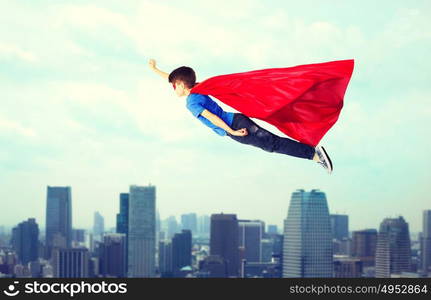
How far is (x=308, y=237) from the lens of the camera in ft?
412

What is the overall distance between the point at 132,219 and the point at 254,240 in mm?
23522

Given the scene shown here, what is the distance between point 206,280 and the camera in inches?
396

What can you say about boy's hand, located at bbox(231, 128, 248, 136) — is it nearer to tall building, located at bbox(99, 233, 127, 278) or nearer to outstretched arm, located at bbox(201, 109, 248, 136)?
outstretched arm, located at bbox(201, 109, 248, 136)

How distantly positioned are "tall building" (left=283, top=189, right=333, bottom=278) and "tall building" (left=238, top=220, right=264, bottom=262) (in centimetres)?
489

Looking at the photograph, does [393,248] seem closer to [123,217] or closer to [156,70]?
[123,217]

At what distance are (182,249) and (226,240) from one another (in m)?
16.0

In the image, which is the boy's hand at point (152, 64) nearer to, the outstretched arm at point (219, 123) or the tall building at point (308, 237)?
the outstretched arm at point (219, 123)

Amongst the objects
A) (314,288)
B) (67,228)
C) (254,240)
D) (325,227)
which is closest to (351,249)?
(325,227)

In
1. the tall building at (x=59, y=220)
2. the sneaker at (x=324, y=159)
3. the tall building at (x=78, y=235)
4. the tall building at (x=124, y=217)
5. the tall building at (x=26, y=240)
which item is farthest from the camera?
the tall building at (x=78, y=235)

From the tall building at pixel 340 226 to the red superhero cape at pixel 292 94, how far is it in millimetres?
124200

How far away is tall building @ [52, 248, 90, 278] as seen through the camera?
398 ft

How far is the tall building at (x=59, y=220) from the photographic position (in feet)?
449

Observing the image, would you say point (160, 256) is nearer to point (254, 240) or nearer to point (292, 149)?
point (254, 240)

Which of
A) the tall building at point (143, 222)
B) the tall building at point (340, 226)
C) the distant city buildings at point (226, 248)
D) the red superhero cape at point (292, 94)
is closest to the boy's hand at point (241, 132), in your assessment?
the red superhero cape at point (292, 94)
